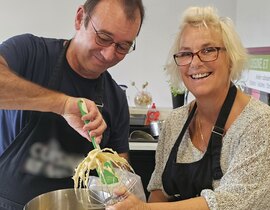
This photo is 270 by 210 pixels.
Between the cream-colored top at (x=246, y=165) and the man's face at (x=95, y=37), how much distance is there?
44cm

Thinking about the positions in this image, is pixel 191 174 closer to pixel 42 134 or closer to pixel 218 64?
pixel 218 64

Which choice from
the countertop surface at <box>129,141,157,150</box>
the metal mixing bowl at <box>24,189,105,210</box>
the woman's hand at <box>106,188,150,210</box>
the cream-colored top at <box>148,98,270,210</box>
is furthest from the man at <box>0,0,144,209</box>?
the countertop surface at <box>129,141,157,150</box>

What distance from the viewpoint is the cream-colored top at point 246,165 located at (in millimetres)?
963

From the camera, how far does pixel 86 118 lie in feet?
3.06

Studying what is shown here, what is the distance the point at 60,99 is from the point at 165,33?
97.8 inches

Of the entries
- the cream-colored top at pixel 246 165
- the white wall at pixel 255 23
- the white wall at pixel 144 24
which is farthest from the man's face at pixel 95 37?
the white wall at pixel 144 24

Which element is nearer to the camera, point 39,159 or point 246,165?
point 246,165

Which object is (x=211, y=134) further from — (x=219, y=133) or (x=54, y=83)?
(x=54, y=83)

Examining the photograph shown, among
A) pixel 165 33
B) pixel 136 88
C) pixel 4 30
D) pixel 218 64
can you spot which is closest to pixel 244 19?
pixel 165 33

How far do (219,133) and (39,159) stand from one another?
57 cm

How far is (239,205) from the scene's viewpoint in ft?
3.15

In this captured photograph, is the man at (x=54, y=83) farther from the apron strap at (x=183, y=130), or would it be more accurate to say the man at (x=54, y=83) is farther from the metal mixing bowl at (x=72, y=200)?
the apron strap at (x=183, y=130)

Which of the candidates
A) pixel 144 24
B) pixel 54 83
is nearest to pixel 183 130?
pixel 54 83

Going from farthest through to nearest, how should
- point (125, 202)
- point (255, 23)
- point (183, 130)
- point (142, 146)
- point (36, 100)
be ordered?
1. point (255, 23)
2. point (142, 146)
3. point (183, 130)
4. point (36, 100)
5. point (125, 202)
